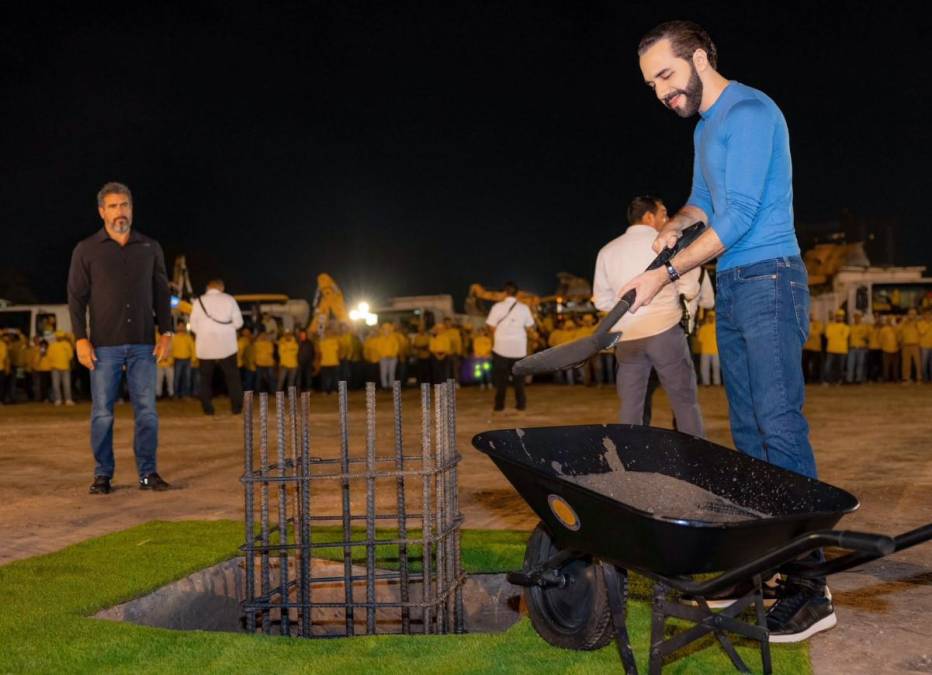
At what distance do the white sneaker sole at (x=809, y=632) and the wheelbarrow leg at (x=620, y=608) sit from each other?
609 mm

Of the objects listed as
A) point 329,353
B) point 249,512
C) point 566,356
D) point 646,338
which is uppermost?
point 329,353

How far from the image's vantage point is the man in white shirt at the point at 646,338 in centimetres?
652

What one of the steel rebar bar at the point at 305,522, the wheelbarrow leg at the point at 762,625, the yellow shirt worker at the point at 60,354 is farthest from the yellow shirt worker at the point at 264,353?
the wheelbarrow leg at the point at 762,625

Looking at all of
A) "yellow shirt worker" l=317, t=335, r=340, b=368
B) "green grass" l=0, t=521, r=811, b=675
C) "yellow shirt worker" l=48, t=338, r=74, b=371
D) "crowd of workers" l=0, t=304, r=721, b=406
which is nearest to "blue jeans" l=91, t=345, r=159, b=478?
"green grass" l=0, t=521, r=811, b=675

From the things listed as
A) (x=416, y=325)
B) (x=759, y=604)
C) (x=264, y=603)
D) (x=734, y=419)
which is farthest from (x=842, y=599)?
(x=416, y=325)

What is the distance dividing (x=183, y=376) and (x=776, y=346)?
2100 centimetres

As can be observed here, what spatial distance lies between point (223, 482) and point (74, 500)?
4.03ft

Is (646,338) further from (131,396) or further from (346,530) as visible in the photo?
(131,396)

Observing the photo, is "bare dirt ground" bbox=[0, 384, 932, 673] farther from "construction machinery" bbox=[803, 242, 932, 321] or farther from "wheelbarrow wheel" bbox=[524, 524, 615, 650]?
"construction machinery" bbox=[803, 242, 932, 321]

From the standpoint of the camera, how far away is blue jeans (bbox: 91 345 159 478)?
317 inches

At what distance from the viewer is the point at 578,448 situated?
4.09m

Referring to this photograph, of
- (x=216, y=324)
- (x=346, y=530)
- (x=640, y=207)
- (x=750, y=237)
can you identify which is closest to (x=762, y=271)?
(x=750, y=237)

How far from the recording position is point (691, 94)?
4070 mm

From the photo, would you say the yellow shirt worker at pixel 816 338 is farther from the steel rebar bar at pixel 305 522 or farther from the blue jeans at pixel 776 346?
the steel rebar bar at pixel 305 522
